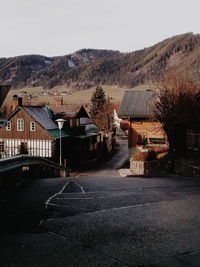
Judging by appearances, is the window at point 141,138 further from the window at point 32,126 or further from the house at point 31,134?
the window at point 32,126

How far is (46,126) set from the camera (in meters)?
41.8

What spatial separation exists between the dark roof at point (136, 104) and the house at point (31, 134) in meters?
8.56

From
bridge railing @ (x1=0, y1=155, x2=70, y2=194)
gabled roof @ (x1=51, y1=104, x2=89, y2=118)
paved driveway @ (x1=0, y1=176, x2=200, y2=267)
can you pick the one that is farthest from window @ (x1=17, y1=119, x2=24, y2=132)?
paved driveway @ (x1=0, y1=176, x2=200, y2=267)

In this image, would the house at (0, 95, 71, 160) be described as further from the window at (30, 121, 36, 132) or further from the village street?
the village street

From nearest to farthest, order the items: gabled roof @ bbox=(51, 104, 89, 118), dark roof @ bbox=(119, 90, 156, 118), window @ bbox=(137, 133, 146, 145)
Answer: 1. window @ bbox=(137, 133, 146, 145)
2. dark roof @ bbox=(119, 90, 156, 118)
3. gabled roof @ bbox=(51, 104, 89, 118)

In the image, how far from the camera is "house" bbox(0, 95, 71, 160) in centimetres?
4100

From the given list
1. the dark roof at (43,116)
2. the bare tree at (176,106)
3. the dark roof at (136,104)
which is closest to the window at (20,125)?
the dark roof at (43,116)

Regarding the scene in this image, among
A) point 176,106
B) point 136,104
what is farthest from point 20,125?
point 176,106

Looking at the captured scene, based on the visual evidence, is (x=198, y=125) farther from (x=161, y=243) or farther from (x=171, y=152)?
(x=161, y=243)

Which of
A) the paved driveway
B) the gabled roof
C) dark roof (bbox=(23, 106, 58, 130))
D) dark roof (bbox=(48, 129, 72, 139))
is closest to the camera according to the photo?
the paved driveway

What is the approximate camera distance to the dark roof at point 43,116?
4213 cm

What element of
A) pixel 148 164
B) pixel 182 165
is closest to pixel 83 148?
pixel 148 164

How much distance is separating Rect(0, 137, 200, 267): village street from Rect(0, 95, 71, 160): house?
32204mm

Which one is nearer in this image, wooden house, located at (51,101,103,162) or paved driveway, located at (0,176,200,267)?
paved driveway, located at (0,176,200,267)
